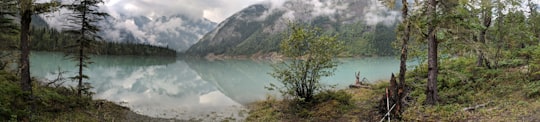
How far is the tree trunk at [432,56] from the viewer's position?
1317 centimetres

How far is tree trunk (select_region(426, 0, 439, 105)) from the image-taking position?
13.2 metres

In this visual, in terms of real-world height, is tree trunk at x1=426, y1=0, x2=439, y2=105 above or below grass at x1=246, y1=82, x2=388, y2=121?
above

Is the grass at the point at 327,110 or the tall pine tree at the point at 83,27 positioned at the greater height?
the tall pine tree at the point at 83,27

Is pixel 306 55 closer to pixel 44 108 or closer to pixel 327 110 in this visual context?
pixel 327 110

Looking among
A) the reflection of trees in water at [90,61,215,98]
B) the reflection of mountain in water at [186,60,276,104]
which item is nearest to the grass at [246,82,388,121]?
the reflection of mountain in water at [186,60,276,104]

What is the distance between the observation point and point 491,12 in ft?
62.1

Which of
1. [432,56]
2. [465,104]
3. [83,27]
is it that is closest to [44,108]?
[83,27]

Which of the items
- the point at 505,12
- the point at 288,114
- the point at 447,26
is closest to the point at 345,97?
the point at 288,114

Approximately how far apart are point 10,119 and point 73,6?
9285 millimetres

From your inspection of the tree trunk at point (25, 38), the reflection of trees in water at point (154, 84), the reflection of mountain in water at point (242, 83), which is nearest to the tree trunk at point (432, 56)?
the tree trunk at point (25, 38)

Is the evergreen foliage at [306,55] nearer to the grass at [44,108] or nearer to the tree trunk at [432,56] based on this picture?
the tree trunk at [432,56]

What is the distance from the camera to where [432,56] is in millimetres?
13562

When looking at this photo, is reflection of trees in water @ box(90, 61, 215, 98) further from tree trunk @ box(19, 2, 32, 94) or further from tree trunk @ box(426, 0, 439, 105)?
tree trunk @ box(426, 0, 439, 105)

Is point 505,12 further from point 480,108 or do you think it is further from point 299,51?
point 299,51
